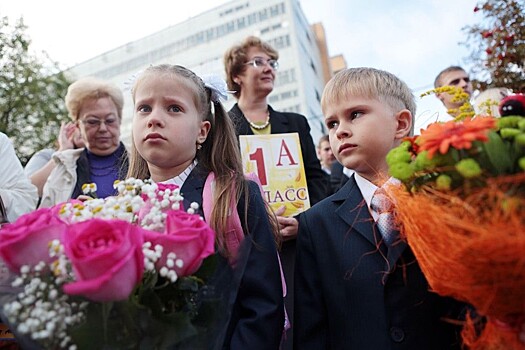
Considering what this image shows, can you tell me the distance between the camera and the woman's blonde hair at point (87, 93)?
11.6 ft

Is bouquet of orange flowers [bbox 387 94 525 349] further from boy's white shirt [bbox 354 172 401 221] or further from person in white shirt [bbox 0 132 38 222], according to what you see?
person in white shirt [bbox 0 132 38 222]

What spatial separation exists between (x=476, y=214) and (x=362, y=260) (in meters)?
0.85

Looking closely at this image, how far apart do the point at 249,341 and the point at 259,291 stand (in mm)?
187

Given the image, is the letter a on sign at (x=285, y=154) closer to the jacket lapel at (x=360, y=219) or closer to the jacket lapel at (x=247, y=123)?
the jacket lapel at (x=247, y=123)

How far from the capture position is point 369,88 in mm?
2121

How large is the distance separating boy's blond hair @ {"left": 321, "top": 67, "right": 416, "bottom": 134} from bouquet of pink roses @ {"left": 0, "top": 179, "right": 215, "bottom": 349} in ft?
3.64

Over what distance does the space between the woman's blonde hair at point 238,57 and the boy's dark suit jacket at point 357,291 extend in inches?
64.5

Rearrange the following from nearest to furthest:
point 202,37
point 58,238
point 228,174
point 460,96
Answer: point 58,238, point 460,96, point 228,174, point 202,37

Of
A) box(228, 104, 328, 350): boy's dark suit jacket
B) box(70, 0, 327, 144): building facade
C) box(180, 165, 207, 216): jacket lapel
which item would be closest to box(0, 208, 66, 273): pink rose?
box(180, 165, 207, 216): jacket lapel

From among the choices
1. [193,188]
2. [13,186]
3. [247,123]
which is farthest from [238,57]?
[13,186]

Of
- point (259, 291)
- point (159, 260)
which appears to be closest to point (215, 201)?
point (259, 291)

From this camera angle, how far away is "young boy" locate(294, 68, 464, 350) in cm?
177

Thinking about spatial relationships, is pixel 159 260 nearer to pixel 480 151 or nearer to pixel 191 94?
pixel 480 151

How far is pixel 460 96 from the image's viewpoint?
1709 mm
